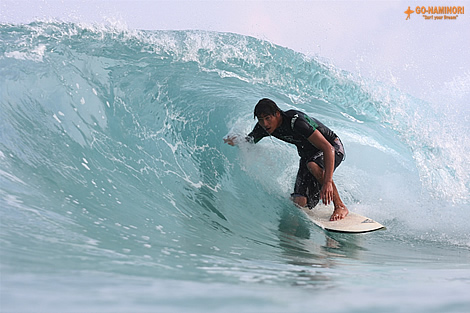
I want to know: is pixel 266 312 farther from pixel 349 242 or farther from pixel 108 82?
pixel 108 82

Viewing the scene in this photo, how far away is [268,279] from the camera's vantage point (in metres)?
1.43

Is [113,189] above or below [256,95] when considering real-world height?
below

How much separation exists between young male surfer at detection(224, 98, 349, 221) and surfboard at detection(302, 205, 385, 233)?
0.25 feet

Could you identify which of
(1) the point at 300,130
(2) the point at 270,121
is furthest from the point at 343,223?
(2) the point at 270,121

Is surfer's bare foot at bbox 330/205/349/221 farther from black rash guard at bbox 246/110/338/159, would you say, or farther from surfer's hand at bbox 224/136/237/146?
surfer's hand at bbox 224/136/237/146

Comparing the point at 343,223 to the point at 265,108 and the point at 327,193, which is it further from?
the point at 265,108

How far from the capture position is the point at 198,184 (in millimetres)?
4340

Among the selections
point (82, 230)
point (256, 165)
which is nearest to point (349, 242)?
point (256, 165)

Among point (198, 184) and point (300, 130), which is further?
point (198, 184)

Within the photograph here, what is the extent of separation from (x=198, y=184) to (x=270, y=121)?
140 centimetres

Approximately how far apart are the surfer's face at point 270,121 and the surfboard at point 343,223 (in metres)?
1.11

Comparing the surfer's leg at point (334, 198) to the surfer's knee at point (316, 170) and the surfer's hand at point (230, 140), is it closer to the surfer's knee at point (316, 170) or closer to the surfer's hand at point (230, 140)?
the surfer's knee at point (316, 170)

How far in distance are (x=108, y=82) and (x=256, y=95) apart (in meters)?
2.35

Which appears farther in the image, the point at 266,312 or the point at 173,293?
the point at 173,293
